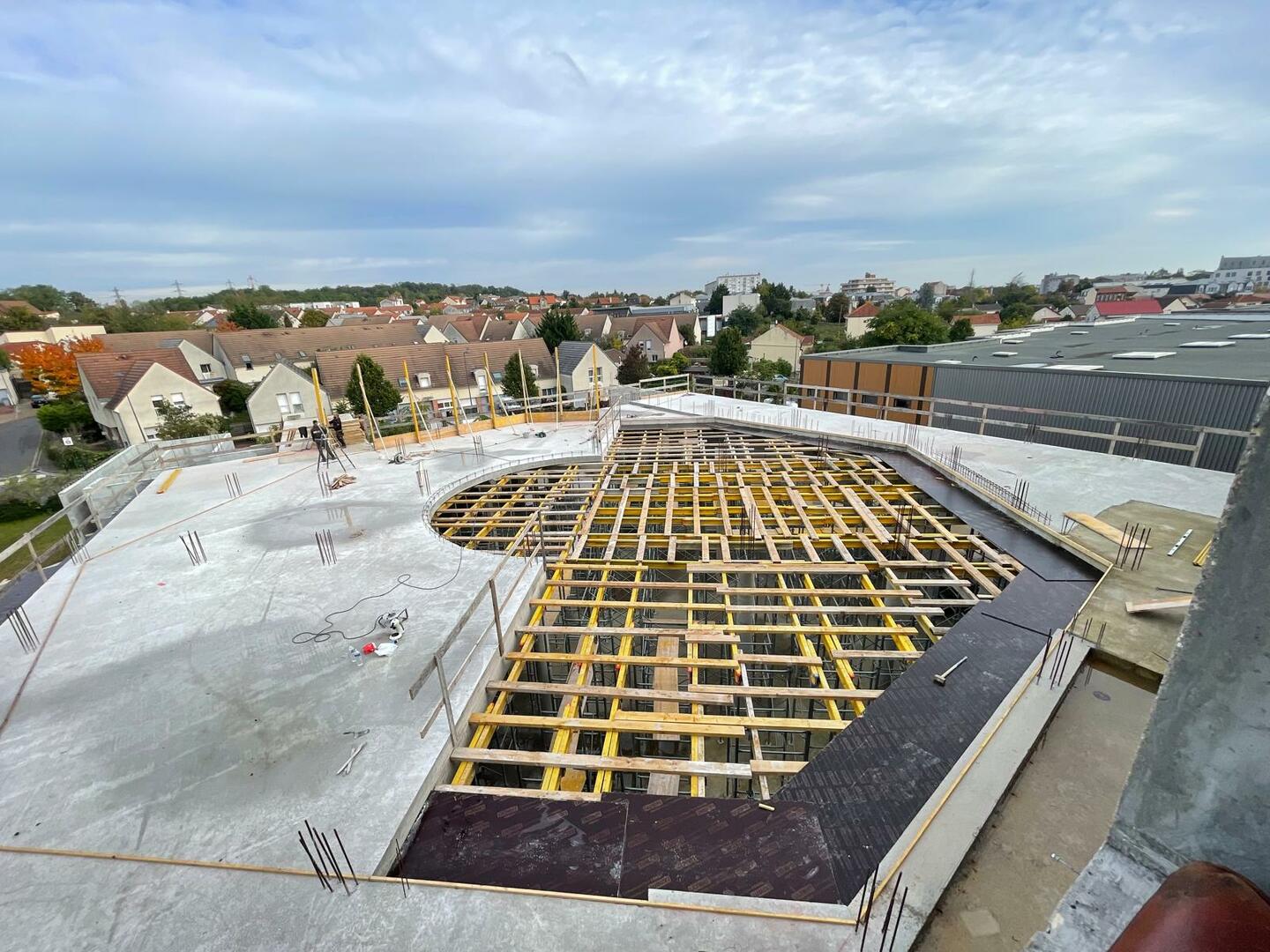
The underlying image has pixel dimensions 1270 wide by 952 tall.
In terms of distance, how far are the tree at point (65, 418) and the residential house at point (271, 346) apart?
26.8 ft

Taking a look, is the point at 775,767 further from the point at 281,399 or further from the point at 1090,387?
the point at 281,399

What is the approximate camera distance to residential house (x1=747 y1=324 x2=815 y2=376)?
148ft

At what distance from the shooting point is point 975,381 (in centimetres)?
1659

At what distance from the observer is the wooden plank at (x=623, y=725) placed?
167 inches

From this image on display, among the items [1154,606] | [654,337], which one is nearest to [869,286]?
[654,337]

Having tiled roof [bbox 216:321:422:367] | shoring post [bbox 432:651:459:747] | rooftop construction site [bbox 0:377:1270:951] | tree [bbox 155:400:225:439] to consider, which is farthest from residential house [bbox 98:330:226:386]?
shoring post [bbox 432:651:459:747]

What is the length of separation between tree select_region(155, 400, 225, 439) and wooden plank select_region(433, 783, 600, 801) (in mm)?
27435

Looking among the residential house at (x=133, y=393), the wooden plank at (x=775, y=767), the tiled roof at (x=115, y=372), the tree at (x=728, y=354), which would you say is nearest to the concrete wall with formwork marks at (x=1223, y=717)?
the wooden plank at (x=775, y=767)

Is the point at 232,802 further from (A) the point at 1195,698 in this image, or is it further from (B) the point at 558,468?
(B) the point at 558,468

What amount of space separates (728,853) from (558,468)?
32.8 feet

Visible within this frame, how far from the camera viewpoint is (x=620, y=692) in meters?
4.67

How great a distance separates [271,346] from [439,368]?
600 inches

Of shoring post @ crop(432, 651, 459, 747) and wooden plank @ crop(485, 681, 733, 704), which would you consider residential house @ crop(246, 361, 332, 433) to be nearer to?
wooden plank @ crop(485, 681, 733, 704)

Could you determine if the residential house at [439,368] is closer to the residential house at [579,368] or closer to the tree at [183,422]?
the residential house at [579,368]
